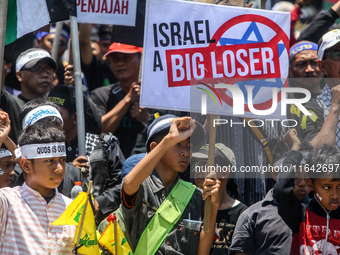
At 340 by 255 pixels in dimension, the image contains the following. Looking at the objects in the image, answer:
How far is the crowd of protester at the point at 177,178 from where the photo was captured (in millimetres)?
3451

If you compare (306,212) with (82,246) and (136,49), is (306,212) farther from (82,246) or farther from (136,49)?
(136,49)

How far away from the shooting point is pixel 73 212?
338 centimetres

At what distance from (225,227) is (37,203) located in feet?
4.88

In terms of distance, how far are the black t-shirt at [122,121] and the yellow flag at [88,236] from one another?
229cm

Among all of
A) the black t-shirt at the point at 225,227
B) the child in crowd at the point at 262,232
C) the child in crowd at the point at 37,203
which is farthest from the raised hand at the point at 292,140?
the child in crowd at the point at 37,203

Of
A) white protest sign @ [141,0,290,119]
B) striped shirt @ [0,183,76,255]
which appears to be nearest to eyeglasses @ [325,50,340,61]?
white protest sign @ [141,0,290,119]

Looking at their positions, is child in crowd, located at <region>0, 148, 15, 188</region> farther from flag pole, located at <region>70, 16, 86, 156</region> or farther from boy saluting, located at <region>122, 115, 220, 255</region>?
boy saluting, located at <region>122, 115, 220, 255</region>

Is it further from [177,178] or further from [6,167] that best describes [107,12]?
[177,178]

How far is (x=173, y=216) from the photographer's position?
358 cm

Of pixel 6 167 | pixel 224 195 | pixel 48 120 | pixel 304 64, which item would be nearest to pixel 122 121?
pixel 48 120

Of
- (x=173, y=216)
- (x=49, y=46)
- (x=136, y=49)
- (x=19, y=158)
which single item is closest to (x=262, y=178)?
→ (x=173, y=216)

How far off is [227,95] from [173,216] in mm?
1043

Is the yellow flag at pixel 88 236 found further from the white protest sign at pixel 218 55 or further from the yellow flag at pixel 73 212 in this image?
the white protest sign at pixel 218 55

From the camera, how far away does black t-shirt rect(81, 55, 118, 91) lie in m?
7.03
